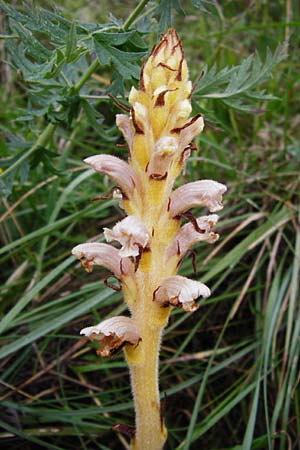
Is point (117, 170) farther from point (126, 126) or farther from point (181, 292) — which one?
point (181, 292)

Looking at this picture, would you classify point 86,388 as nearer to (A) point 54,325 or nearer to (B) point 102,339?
(A) point 54,325

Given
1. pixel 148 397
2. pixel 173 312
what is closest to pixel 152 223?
pixel 148 397

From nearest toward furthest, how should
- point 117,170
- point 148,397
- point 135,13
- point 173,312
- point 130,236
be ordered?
1. point 130,236
2. point 117,170
3. point 148,397
4. point 135,13
5. point 173,312

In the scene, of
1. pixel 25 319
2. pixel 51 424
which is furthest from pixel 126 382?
pixel 25 319

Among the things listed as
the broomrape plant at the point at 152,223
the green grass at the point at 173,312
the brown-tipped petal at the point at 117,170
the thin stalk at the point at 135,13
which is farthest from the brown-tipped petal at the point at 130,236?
the thin stalk at the point at 135,13

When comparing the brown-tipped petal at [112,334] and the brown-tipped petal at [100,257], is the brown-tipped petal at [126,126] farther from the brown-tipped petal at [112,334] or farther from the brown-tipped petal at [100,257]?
A: the brown-tipped petal at [112,334]

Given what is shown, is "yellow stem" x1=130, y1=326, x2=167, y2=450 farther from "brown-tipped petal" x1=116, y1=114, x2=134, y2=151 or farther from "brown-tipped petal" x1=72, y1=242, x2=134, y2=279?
"brown-tipped petal" x1=116, y1=114, x2=134, y2=151
